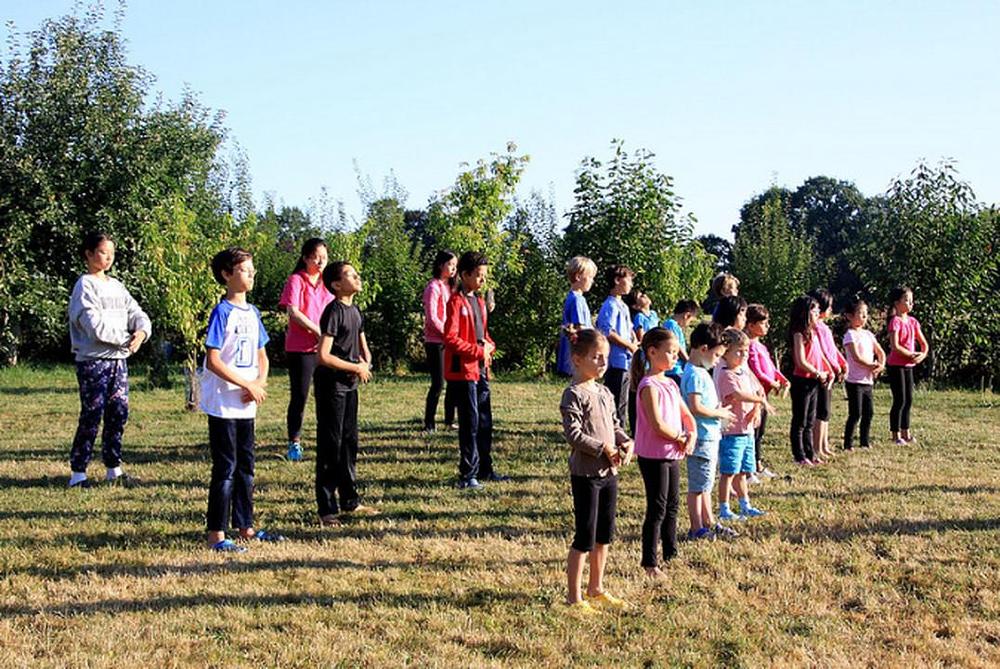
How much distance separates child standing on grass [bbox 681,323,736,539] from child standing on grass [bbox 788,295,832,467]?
3.19m

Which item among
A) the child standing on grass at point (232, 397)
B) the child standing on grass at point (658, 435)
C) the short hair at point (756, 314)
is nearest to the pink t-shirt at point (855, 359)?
the short hair at point (756, 314)

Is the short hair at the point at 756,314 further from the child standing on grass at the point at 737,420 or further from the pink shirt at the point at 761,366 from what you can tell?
the child standing on grass at the point at 737,420

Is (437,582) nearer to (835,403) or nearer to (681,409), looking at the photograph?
(681,409)

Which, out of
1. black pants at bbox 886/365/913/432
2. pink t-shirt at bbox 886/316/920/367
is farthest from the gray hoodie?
black pants at bbox 886/365/913/432

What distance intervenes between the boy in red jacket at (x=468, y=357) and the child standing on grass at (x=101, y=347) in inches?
103

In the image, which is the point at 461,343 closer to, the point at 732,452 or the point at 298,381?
the point at 298,381

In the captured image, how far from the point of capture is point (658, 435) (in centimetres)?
536

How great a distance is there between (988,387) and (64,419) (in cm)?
1792

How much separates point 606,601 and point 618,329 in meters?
4.16

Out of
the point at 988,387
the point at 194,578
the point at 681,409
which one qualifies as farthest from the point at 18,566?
the point at 988,387

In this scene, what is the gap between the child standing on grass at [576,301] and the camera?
801cm

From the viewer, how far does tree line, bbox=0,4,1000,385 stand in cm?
1734

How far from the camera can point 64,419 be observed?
43.2 ft

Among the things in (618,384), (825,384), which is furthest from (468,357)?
(825,384)
